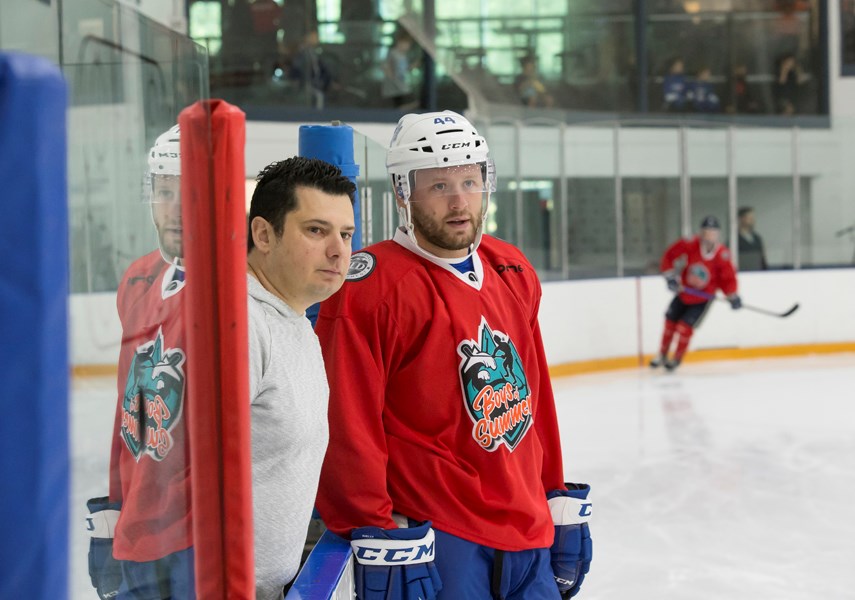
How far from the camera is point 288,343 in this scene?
1.10 metres

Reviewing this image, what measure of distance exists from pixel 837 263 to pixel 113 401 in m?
9.20

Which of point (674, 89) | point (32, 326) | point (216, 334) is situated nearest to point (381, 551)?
point (216, 334)

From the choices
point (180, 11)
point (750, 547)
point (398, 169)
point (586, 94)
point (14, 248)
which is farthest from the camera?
point (586, 94)

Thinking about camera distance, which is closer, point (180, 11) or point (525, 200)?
point (180, 11)

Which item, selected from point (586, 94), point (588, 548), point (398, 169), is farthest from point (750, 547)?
point (586, 94)

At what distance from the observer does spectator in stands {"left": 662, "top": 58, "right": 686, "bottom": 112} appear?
1157 cm

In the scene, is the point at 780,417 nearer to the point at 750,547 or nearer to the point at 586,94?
the point at 750,547

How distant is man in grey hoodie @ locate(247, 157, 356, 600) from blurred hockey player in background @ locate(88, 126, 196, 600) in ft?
1.01

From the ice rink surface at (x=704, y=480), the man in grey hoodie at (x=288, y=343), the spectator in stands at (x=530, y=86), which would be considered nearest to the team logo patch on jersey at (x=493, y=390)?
the man in grey hoodie at (x=288, y=343)

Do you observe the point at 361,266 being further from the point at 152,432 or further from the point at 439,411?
the point at 152,432

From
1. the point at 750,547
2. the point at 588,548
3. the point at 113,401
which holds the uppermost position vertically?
the point at 113,401

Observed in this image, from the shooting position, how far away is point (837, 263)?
29.8ft

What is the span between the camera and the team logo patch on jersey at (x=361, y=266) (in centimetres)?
158

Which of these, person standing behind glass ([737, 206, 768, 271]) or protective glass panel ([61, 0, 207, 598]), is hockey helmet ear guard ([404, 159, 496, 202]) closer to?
protective glass panel ([61, 0, 207, 598])
